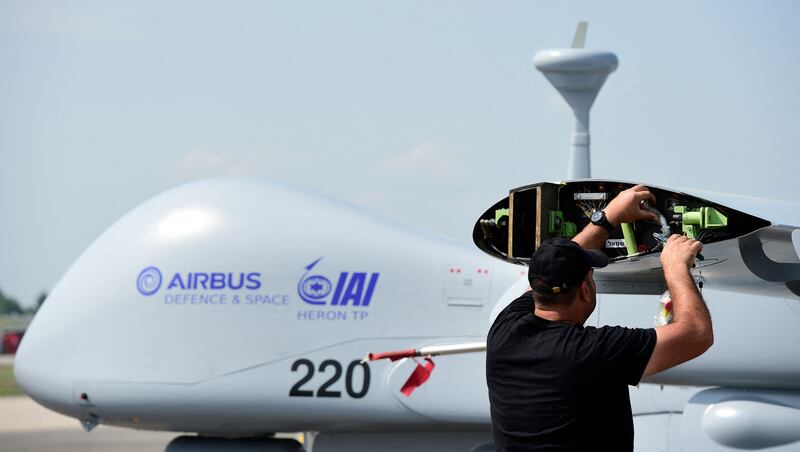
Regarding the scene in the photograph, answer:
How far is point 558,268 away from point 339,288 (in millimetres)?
6279

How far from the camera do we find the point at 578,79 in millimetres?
13523

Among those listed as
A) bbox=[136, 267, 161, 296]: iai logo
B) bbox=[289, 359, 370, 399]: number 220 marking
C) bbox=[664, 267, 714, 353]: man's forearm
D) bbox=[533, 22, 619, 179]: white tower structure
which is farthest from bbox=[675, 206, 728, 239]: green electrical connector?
bbox=[533, 22, 619, 179]: white tower structure

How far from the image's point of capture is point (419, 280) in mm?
9695

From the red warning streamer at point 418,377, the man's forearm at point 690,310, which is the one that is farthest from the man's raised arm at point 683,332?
the red warning streamer at point 418,377

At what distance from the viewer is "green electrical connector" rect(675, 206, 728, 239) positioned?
478cm

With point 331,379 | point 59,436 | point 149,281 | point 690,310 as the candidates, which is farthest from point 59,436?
point 690,310

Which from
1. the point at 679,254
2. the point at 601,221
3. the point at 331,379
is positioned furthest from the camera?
the point at 331,379

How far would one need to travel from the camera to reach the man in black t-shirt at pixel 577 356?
11.7 ft

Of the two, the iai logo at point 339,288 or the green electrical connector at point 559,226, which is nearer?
the green electrical connector at point 559,226

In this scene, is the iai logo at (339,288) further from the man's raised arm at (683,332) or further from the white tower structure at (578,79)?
the man's raised arm at (683,332)

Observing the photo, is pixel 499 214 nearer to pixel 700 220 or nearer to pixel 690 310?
pixel 700 220

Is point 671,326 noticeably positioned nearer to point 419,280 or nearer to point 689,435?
point 689,435

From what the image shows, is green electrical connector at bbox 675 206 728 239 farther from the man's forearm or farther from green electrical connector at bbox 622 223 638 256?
the man's forearm

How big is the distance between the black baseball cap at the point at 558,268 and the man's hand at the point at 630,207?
92 cm
